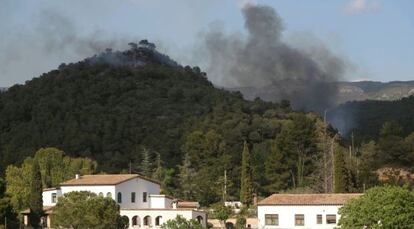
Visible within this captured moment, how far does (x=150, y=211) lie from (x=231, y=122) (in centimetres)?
2826

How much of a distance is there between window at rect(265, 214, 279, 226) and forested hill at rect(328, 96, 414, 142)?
43831 millimetres

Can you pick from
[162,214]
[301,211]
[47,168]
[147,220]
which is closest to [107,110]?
[47,168]

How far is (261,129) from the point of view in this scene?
8181cm

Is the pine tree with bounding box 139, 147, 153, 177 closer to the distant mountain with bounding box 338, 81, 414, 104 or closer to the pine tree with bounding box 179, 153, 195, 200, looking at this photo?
the pine tree with bounding box 179, 153, 195, 200

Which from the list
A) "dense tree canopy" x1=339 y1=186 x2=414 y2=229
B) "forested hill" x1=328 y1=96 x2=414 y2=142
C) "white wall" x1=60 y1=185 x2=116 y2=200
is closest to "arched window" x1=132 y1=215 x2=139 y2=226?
"white wall" x1=60 y1=185 x2=116 y2=200

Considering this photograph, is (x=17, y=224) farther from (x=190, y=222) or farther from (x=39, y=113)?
(x=39, y=113)

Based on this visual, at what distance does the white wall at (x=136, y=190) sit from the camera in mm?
57219

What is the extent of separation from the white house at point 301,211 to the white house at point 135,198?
14.7ft

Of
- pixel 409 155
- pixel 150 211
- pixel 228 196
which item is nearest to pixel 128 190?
pixel 150 211

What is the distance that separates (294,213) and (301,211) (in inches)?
18.1

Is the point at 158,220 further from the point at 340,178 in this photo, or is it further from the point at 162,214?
the point at 340,178

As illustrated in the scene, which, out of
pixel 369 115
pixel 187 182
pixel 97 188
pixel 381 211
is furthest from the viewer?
pixel 369 115

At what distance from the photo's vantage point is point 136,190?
58188 mm

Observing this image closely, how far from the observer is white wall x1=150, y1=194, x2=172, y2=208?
58428 mm
